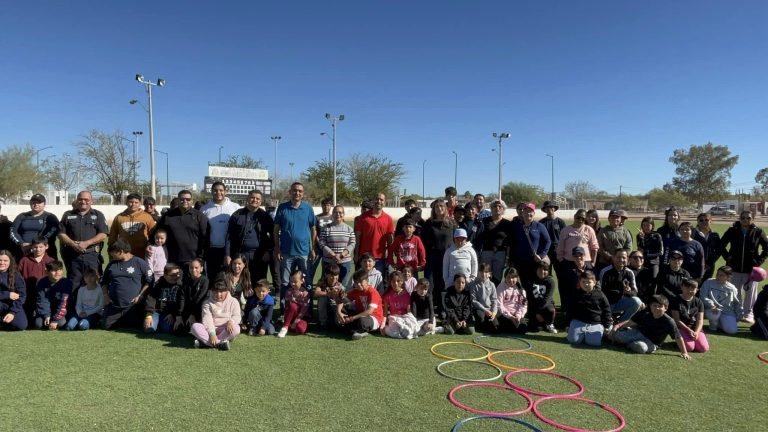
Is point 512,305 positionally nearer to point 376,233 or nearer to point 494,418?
point 376,233

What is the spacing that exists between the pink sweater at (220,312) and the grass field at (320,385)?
0.34 metres

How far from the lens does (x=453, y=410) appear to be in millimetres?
4273

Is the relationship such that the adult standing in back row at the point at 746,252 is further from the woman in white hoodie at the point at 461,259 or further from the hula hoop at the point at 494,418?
the hula hoop at the point at 494,418

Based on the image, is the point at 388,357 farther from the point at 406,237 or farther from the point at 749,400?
the point at 749,400

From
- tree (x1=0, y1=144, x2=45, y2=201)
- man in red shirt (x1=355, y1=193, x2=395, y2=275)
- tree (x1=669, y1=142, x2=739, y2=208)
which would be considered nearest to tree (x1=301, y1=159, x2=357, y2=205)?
tree (x1=0, y1=144, x2=45, y2=201)

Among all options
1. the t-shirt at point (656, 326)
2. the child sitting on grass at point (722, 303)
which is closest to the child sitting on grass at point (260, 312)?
the t-shirt at point (656, 326)

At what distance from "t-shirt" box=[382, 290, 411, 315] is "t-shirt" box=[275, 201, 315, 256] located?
4.86 feet

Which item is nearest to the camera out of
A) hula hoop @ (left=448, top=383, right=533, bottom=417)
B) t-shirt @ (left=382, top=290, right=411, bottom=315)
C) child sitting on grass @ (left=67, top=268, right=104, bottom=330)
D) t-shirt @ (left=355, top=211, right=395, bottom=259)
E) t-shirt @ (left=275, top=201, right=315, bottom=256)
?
hula hoop @ (left=448, top=383, right=533, bottom=417)

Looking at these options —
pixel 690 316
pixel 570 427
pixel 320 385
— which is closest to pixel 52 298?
pixel 320 385

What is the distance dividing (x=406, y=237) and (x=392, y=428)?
395 cm

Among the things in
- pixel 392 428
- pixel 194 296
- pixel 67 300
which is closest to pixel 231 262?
pixel 194 296

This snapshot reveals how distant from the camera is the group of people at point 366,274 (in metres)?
6.75

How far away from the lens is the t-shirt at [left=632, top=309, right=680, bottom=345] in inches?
241

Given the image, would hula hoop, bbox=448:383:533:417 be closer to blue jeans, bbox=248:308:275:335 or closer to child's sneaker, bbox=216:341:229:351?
child's sneaker, bbox=216:341:229:351
